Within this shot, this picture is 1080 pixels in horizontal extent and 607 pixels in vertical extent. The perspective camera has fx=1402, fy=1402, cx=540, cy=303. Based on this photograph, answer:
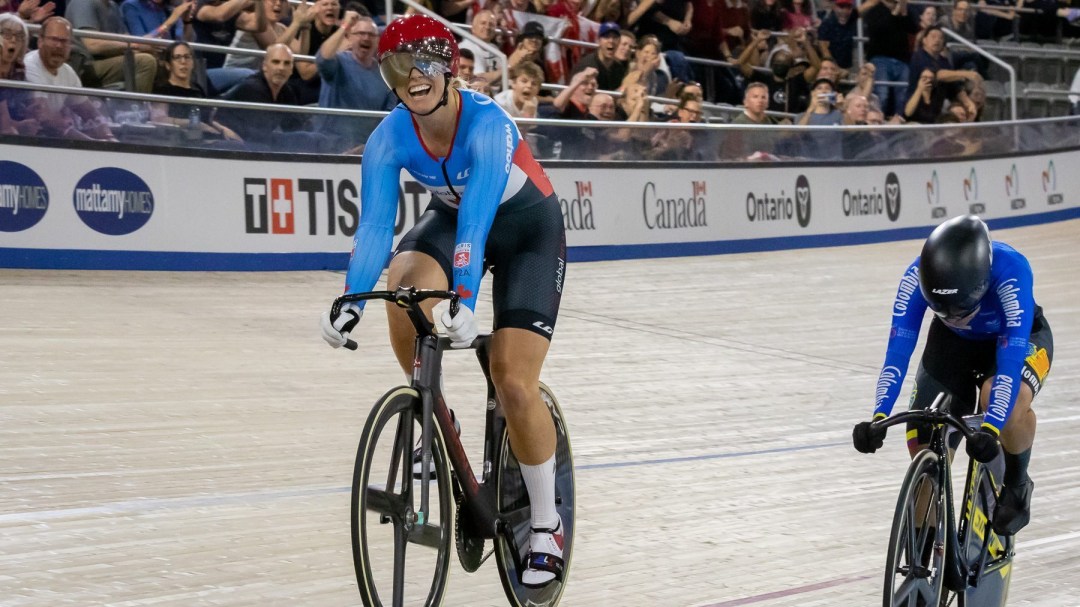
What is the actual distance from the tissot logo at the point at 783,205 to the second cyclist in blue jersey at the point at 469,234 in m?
8.05

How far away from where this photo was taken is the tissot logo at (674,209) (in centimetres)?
1079

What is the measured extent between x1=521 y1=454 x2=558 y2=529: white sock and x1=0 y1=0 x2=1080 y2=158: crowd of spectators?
5182mm

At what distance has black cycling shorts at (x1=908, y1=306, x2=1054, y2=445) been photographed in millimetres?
3645


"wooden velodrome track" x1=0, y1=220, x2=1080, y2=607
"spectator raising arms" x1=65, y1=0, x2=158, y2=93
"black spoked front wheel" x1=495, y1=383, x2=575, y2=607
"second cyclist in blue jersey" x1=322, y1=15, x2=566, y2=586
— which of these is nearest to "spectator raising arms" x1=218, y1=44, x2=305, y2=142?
"spectator raising arms" x1=65, y1=0, x2=158, y2=93

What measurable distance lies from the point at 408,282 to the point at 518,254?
0.31 meters

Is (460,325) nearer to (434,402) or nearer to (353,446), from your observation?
(434,402)

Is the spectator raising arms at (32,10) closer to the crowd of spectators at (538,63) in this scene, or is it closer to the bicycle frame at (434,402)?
the crowd of spectators at (538,63)

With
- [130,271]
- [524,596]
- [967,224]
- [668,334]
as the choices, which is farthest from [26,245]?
[967,224]

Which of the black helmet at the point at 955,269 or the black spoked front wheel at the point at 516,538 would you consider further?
the black spoked front wheel at the point at 516,538

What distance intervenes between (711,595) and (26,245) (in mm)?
5283

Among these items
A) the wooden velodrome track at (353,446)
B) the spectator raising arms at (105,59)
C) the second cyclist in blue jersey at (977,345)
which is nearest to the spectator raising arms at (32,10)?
the spectator raising arms at (105,59)

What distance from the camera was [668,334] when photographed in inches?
321

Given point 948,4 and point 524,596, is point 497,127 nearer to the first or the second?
point 524,596

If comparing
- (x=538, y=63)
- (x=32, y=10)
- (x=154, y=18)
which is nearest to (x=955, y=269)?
(x=32, y=10)
